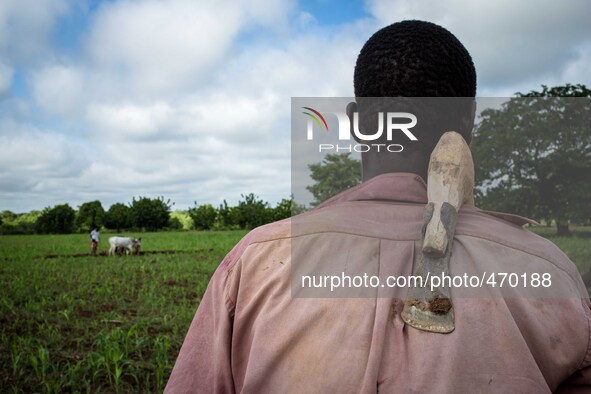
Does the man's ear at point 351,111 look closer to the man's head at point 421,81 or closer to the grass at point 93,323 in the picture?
the man's head at point 421,81

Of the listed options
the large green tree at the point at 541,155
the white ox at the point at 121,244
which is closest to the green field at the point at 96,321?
the large green tree at the point at 541,155

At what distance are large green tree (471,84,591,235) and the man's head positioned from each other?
24.5ft

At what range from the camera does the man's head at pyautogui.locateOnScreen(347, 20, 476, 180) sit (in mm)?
1151

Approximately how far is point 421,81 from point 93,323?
5974mm

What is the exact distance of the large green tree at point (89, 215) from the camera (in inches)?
1465

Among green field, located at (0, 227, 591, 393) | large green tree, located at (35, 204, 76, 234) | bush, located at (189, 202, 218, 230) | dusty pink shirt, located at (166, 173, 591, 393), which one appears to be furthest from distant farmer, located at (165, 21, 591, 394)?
large green tree, located at (35, 204, 76, 234)

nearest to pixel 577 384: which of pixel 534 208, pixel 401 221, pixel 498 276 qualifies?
pixel 498 276

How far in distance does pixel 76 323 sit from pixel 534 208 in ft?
33.0

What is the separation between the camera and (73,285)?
9.41 meters

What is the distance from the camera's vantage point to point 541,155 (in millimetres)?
13773

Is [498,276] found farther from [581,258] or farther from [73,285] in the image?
[73,285]

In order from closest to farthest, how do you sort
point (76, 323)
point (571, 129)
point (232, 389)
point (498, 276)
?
point (498, 276) → point (232, 389) → point (76, 323) → point (571, 129)

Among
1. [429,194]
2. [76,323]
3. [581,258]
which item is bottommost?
[76,323]

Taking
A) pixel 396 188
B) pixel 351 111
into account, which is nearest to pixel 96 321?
pixel 351 111
